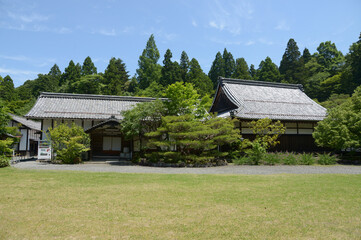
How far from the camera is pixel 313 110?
22.4 m

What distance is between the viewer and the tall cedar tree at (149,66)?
1962 inches

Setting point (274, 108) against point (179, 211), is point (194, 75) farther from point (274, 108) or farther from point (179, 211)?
point (179, 211)

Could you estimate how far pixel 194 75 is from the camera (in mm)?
44188

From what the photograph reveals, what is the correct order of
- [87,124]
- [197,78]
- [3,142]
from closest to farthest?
[3,142]
[87,124]
[197,78]

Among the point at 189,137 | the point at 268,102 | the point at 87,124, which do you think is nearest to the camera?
the point at 189,137

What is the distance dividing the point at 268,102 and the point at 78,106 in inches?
662

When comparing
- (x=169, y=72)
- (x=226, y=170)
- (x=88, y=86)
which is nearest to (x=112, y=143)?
(x=226, y=170)

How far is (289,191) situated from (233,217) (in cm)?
324

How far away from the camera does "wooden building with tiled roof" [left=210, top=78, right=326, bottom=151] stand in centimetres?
1983

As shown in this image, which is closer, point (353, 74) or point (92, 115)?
point (92, 115)

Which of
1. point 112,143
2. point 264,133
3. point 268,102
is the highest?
point 268,102

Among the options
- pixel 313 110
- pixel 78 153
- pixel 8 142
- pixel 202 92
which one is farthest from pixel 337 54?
pixel 8 142

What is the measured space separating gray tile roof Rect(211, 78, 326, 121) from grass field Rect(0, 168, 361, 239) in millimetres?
12262

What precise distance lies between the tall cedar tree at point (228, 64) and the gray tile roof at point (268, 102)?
91.8ft
